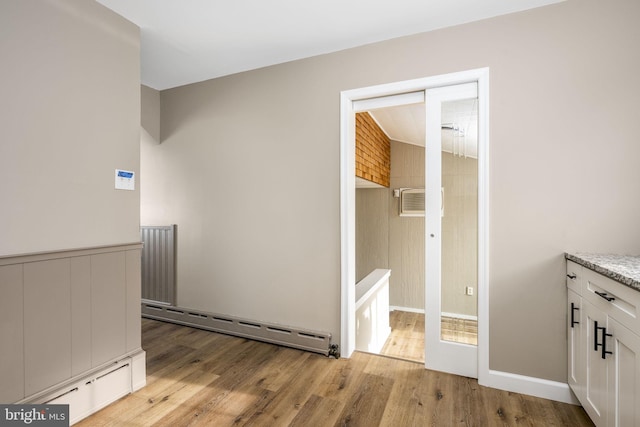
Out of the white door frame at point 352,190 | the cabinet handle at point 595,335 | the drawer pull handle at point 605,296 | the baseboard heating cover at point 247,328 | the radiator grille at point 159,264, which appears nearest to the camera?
the drawer pull handle at point 605,296

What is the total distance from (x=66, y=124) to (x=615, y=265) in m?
3.05

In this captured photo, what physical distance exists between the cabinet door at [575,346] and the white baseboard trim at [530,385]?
0.09 metres

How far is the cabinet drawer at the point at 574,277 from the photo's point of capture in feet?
5.75

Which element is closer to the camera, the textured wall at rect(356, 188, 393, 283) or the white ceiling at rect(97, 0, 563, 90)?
the white ceiling at rect(97, 0, 563, 90)

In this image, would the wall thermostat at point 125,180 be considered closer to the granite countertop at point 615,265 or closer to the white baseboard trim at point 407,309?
the granite countertop at point 615,265

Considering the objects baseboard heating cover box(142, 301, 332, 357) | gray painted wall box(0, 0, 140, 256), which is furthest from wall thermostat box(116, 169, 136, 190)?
baseboard heating cover box(142, 301, 332, 357)

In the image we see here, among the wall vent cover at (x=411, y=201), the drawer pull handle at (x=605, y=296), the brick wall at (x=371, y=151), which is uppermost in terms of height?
the brick wall at (x=371, y=151)

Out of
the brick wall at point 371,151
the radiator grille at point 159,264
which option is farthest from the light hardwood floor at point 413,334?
the radiator grille at point 159,264

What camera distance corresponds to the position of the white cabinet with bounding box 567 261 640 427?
1.23 meters

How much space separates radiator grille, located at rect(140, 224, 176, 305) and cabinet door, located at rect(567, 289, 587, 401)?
11.2ft

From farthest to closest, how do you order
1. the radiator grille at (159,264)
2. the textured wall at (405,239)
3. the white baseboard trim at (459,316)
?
the textured wall at (405,239) < the radiator grille at (159,264) < the white baseboard trim at (459,316)

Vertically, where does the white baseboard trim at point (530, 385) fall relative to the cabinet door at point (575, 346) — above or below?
below

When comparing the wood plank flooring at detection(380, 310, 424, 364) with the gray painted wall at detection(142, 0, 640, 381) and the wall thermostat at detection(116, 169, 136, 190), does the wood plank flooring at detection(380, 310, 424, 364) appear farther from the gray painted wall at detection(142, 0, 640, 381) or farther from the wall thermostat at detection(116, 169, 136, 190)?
the wall thermostat at detection(116, 169, 136, 190)

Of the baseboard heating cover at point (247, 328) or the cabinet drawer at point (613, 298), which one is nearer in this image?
the cabinet drawer at point (613, 298)
